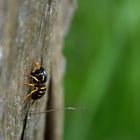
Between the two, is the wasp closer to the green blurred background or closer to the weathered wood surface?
the weathered wood surface

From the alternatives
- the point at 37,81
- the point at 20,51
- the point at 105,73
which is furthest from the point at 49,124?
the point at 105,73

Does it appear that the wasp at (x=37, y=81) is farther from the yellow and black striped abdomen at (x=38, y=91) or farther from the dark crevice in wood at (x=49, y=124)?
the dark crevice in wood at (x=49, y=124)

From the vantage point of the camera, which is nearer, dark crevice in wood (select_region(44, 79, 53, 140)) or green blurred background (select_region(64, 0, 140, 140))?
dark crevice in wood (select_region(44, 79, 53, 140))

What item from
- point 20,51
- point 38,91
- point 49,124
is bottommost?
point 49,124

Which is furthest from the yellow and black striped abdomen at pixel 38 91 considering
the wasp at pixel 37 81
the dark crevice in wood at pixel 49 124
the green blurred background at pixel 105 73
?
the green blurred background at pixel 105 73

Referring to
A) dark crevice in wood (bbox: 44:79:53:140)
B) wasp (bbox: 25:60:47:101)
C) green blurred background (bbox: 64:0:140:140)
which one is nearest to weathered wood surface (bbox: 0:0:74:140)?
wasp (bbox: 25:60:47:101)

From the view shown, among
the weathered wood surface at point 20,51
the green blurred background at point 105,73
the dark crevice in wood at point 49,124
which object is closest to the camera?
the weathered wood surface at point 20,51

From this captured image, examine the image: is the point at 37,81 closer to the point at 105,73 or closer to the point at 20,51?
the point at 20,51
